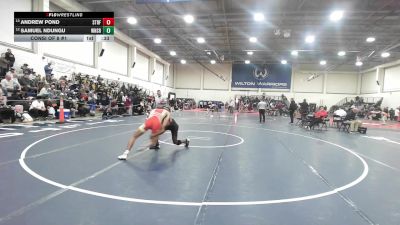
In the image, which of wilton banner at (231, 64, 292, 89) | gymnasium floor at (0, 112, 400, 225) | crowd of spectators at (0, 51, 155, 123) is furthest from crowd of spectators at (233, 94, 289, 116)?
gymnasium floor at (0, 112, 400, 225)

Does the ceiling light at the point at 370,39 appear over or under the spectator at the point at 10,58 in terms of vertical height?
over

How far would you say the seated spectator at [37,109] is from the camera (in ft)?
39.5

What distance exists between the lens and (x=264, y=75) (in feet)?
127

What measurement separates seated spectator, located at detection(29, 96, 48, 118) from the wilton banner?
30444 mm

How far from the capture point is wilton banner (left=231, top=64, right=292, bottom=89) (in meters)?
38.3

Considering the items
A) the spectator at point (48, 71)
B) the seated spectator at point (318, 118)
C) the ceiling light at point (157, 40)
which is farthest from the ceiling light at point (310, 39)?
the spectator at point (48, 71)

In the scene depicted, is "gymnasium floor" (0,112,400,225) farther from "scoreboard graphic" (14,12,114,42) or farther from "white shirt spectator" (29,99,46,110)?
"scoreboard graphic" (14,12,114,42)

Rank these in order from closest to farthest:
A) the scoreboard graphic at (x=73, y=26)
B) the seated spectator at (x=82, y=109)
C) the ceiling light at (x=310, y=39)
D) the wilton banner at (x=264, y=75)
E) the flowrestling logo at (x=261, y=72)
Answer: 1. the scoreboard graphic at (x=73, y=26)
2. the seated spectator at (x=82, y=109)
3. the ceiling light at (x=310, y=39)
4. the wilton banner at (x=264, y=75)
5. the flowrestling logo at (x=261, y=72)

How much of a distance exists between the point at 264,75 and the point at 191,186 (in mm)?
36145

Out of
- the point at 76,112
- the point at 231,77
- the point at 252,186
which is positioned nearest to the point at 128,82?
the point at 76,112

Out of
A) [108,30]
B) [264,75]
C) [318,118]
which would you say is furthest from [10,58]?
[264,75]

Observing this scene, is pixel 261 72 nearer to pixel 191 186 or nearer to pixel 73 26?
pixel 73 26

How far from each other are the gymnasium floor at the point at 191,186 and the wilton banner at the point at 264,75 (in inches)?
1271

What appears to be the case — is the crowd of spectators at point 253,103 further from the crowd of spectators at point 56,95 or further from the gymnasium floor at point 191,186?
the gymnasium floor at point 191,186
